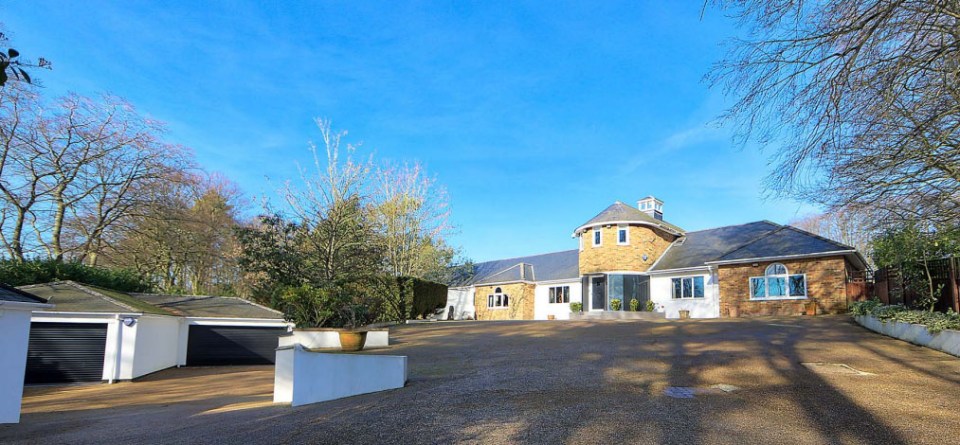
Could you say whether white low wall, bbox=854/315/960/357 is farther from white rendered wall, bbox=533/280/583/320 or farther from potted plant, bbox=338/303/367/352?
white rendered wall, bbox=533/280/583/320

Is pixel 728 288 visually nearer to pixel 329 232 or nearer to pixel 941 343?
pixel 941 343

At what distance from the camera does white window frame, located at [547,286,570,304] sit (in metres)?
31.2

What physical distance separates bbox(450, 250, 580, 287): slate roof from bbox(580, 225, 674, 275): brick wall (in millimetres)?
3047

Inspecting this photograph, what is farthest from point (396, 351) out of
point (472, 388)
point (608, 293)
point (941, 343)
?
point (608, 293)

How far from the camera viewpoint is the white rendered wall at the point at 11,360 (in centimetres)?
892

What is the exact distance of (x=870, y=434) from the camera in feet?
15.2

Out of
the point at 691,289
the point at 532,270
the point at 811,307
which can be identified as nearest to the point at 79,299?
the point at 691,289

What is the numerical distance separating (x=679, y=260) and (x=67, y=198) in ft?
91.5

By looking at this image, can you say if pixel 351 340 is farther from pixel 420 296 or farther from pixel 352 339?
pixel 420 296

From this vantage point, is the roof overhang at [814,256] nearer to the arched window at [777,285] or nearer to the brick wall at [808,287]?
the brick wall at [808,287]

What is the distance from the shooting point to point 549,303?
32312mm

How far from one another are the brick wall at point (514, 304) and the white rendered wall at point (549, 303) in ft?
1.27

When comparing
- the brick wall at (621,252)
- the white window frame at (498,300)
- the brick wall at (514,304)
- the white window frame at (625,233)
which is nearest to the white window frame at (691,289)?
the brick wall at (621,252)

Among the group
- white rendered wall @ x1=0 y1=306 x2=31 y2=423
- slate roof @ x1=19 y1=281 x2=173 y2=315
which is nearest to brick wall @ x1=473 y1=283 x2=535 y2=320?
slate roof @ x1=19 y1=281 x2=173 y2=315
